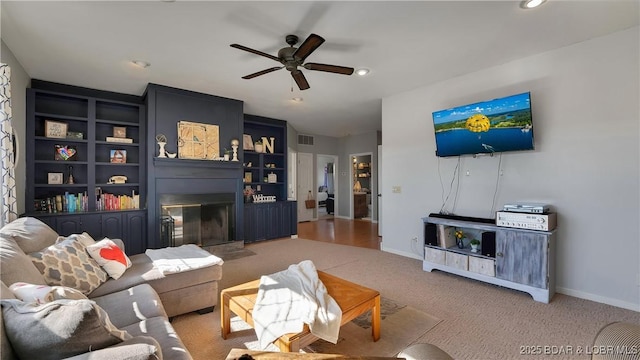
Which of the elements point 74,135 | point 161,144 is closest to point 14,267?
point 161,144

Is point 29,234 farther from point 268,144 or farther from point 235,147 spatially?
point 268,144

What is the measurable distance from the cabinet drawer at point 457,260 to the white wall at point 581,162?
0.66 meters

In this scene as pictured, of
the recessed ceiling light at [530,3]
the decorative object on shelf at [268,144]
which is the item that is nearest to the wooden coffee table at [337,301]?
the recessed ceiling light at [530,3]

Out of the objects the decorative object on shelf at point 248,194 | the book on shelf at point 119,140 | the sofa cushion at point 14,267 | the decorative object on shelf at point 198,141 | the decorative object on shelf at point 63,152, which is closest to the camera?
the sofa cushion at point 14,267

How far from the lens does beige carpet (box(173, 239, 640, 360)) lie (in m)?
2.06

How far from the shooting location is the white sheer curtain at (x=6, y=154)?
2.40m

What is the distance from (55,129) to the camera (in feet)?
13.1

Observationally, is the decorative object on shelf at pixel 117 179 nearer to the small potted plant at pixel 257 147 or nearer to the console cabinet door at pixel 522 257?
the small potted plant at pixel 257 147

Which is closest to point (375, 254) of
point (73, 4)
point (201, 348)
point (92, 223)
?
point (201, 348)

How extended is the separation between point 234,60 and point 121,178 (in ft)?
9.63

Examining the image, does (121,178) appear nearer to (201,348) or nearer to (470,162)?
(201,348)

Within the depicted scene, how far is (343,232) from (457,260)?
3324 mm

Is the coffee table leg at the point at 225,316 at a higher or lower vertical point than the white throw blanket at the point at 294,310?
lower

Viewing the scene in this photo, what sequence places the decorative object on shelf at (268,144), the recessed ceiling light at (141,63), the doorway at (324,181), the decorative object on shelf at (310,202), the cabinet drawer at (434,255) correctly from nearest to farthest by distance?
the recessed ceiling light at (141,63) < the cabinet drawer at (434,255) < the decorative object on shelf at (268,144) < the decorative object on shelf at (310,202) < the doorway at (324,181)
